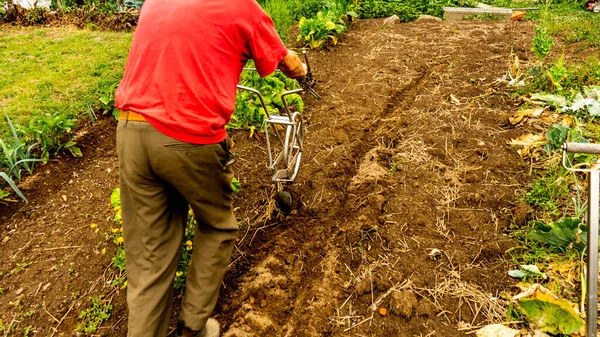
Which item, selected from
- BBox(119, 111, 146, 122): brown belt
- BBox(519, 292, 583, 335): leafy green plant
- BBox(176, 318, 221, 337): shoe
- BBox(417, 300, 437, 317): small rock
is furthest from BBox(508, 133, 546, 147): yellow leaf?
BBox(119, 111, 146, 122): brown belt

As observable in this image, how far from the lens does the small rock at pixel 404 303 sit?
265cm

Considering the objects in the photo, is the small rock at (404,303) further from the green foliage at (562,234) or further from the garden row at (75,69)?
the garden row at (75,69)

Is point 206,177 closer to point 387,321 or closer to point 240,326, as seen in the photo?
point 240,326

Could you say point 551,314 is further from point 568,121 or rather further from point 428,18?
point 428,18

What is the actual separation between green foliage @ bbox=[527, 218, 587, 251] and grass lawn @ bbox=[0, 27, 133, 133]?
185 inches

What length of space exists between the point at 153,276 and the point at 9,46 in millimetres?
6804

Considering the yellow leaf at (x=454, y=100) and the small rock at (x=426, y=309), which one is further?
the yellow leaf at (x=454, y=100)

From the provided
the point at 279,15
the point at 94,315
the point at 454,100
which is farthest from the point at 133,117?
the point at 279,15

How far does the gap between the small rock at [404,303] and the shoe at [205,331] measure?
3.81 ft

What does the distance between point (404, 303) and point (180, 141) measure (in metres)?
1.78

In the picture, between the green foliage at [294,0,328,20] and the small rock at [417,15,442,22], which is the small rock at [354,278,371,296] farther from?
the small rock at [417,15,442,22]

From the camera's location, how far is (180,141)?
2113mm

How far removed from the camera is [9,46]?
6.96m

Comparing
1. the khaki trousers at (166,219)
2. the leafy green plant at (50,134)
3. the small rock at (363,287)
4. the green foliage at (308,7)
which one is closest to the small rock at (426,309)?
the small rock at (363,287)
